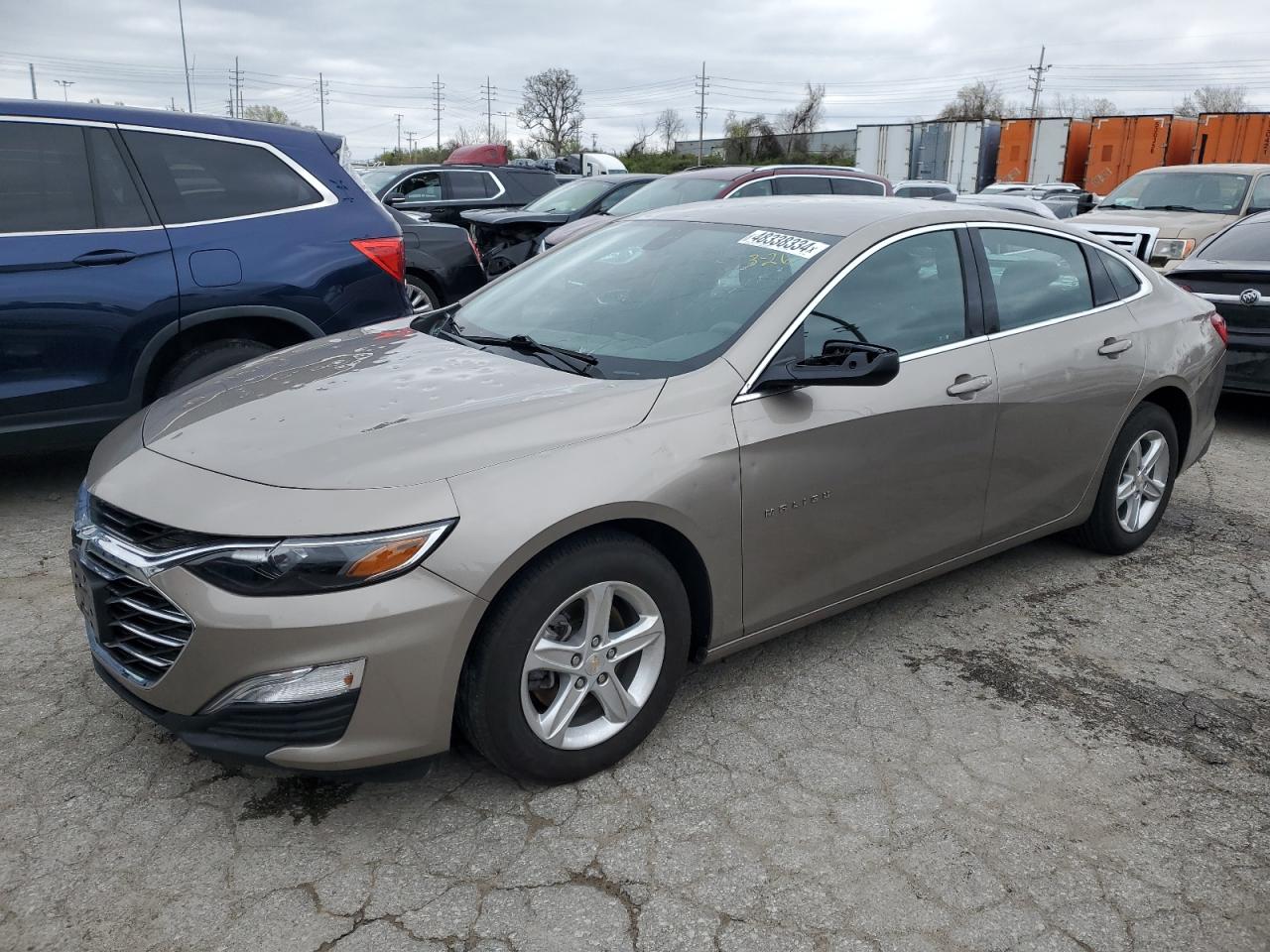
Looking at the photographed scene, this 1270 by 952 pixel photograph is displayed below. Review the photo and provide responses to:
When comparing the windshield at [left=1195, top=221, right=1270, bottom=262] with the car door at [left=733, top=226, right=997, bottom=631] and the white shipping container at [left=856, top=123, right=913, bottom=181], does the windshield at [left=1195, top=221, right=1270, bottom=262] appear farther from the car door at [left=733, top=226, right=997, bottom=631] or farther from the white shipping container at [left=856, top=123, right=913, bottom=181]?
the white shipping container at [left=856, top=123, right=913, bottom=181]

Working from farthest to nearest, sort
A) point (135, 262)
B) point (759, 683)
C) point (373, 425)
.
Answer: point (135, 262) < point (759, 683) < point (373, 425)

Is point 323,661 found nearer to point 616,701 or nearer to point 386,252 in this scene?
point 616,701

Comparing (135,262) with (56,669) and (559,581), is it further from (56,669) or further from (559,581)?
(559,581)

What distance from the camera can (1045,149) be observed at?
29266 mm

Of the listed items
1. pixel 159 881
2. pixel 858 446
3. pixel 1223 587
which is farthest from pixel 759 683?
pixel 1223 587

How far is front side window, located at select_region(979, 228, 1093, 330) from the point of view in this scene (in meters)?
3.91

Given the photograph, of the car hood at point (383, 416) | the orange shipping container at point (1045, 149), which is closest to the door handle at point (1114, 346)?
the car hood at point (383, 416)

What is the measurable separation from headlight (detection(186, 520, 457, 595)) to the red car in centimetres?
772

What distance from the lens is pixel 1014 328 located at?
390 centimetres

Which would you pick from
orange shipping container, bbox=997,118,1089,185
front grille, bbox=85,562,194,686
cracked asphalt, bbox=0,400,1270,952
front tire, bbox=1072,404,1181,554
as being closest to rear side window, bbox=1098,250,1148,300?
front tire, bbox=1072,404,1181,554

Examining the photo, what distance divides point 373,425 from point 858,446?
1.50 metres

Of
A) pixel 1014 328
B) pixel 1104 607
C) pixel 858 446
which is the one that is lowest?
pixel 1104 607

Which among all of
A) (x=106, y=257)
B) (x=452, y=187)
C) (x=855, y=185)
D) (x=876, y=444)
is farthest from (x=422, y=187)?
(x=876, y=444)

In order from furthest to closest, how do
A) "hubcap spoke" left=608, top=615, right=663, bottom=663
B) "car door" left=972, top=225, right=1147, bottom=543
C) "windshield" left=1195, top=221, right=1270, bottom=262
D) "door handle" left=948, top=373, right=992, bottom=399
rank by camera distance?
"windshield" left=1195, top=221, right=1270, bottom=262 → "car door" left=972, top=225, right=1147, bottom=543 → "door handle" left=948, top=373, right=992, bottom=399 → "hubcap spoke" left=608, top=615, right=663, bottom=663
